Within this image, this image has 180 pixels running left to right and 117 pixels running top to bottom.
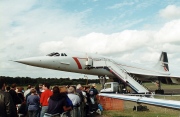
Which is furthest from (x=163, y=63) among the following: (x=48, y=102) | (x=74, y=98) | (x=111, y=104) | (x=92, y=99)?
A: (x=48, y=102)

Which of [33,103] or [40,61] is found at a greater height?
[40,61]

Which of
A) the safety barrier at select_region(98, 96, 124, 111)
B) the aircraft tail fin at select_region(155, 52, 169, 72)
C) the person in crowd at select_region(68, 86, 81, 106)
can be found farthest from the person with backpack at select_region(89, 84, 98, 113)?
the aircraft tail fin at select_region(155, 52, 169, 72)

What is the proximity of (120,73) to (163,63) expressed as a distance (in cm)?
1861

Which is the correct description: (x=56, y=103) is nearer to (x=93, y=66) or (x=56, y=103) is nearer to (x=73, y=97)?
(x=73, y=97)

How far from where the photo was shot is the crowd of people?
18.7 ft

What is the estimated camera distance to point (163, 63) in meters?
44.9

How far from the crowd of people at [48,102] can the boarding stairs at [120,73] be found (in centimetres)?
1401

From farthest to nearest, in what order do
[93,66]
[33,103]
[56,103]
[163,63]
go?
[163,63]
[93,66]
[33,103]
[56,103]

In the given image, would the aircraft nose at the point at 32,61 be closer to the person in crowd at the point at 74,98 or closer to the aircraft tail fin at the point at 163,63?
the person in crowd at the point at 74,98

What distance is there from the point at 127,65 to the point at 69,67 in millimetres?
9189

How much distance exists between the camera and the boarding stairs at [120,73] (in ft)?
88.8

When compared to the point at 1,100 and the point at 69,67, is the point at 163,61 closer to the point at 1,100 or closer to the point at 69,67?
the point at 69,67

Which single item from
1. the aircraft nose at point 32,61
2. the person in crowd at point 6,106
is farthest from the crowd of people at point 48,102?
the aircraft nose at point 32,61

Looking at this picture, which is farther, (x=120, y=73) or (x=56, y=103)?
(x=120, y=73)
